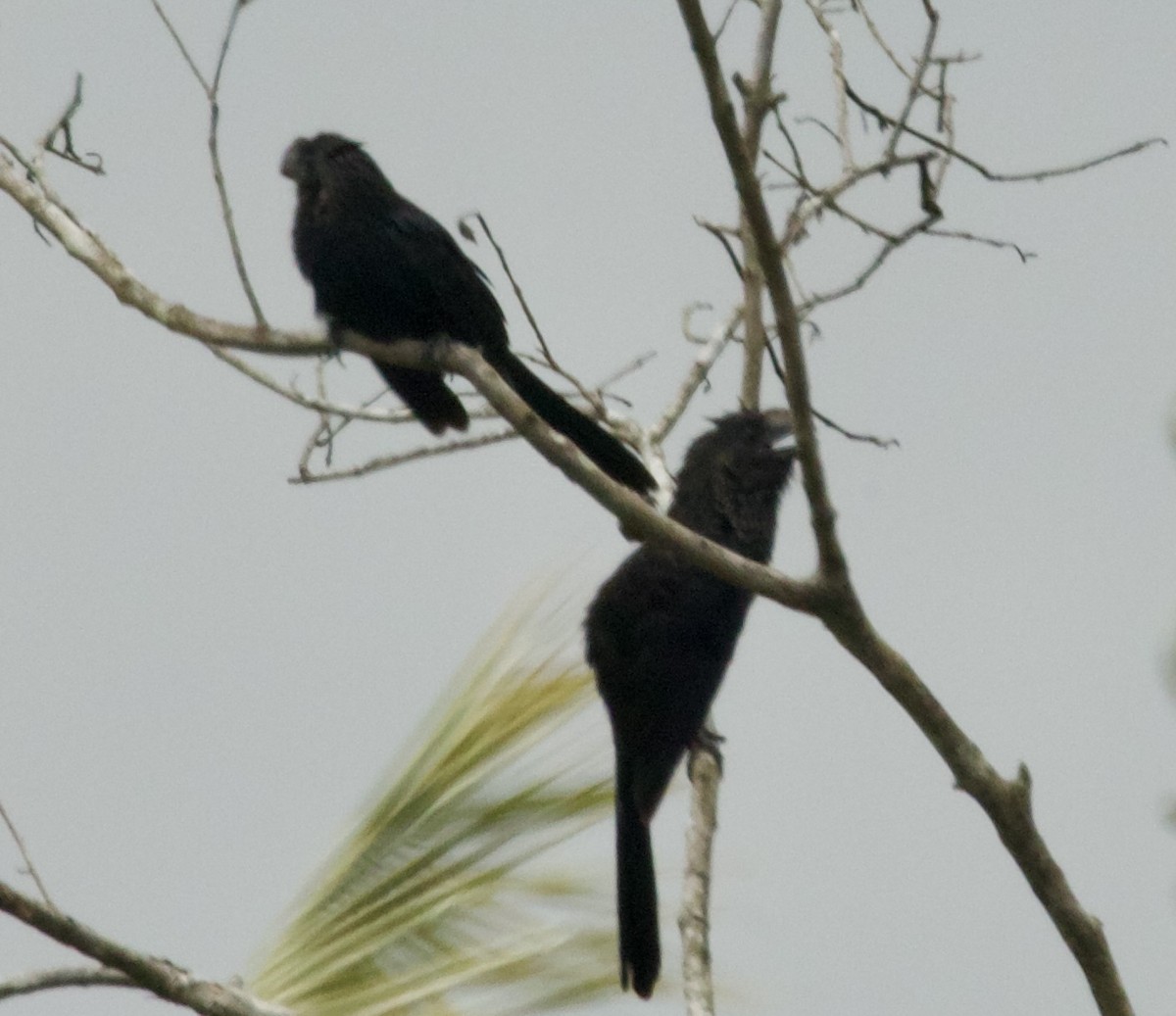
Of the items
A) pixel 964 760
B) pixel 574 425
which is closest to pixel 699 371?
pixel 574 425

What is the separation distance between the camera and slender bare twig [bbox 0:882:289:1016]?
2.57 m

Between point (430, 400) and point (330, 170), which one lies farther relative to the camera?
point (330, 170)

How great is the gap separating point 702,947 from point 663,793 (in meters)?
1.06

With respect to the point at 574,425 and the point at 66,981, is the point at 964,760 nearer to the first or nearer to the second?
the point at 66,981

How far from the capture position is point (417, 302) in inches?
189

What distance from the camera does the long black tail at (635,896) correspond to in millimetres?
3988

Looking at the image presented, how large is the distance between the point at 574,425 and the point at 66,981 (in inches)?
90.4

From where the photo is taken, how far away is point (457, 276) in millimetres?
4887

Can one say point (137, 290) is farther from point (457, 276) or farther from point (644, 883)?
point (644, 883)

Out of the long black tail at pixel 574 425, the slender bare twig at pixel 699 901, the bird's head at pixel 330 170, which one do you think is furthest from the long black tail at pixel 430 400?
the slender bare twig at pixel 699 901

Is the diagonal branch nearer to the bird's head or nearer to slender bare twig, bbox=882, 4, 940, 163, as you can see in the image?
slender bare twig, bbox=882, 4, 940, 163

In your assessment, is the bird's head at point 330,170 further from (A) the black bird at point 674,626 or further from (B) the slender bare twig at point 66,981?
(B) the slender bare twig at point 66,981

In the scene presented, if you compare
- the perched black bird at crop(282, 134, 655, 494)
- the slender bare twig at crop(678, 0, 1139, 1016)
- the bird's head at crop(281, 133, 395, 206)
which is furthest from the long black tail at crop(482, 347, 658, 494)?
the slender bare twig at crop(678, 0, 1139, 1016)

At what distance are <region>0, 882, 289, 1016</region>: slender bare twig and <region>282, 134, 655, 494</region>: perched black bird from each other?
6.88 ft
